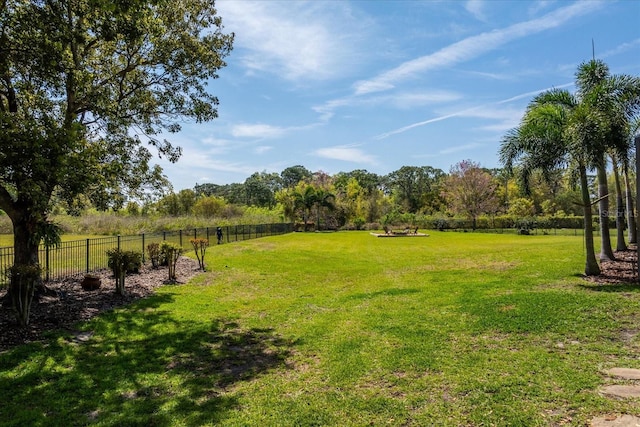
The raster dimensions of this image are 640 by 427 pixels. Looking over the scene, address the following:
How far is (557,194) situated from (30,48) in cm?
6334

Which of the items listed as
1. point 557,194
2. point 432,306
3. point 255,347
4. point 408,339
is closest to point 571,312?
point 432,306

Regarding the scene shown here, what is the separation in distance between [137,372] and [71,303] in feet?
16.1

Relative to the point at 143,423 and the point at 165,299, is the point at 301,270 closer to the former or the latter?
the point at 165,299

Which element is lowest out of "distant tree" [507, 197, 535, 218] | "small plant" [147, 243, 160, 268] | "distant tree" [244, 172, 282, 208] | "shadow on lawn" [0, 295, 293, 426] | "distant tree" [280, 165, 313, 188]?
"shadow on lawn" [0, 295, 293, 426]

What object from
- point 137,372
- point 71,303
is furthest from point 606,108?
point 71,303

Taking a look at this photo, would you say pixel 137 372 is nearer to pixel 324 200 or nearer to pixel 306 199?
pixel 306 199

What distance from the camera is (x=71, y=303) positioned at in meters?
8.68

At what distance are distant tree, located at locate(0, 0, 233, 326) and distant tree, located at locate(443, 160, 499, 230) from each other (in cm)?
4268

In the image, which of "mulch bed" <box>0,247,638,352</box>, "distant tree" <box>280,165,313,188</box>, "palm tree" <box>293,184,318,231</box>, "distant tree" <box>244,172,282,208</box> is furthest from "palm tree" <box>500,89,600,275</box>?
"distant tree" <box>280,165,313,188</box>

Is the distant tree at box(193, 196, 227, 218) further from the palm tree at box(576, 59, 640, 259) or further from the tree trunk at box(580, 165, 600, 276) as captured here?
the tree trunk at box(580, 165, 600, 276)

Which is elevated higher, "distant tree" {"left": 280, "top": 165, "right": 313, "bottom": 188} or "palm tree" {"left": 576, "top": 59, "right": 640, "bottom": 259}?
"distant tree" {"left": 280, "top": 165, "right": 313, "bottom": 188}

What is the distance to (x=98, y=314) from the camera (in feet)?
26.3

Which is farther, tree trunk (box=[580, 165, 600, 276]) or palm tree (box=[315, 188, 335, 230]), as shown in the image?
palm tree (box=[315, 188, 335, 230])

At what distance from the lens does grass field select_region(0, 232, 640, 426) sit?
3.71m
